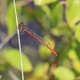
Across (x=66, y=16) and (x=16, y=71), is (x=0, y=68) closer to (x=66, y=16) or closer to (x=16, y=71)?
(x=16, y=71)

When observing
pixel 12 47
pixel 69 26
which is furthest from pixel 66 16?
pixel 12 47

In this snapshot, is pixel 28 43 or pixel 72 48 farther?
pixel 28 43

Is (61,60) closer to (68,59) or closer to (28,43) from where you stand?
(68,59)

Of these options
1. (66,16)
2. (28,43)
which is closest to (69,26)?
(66,16)

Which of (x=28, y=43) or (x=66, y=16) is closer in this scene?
(x=66, y=16)
